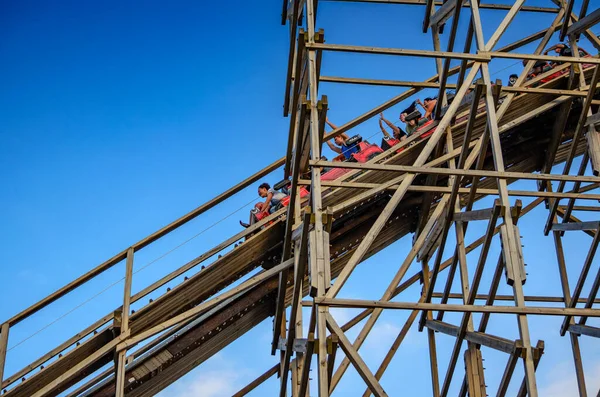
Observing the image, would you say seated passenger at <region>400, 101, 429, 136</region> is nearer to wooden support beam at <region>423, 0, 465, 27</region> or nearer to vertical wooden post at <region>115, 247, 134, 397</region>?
wooden support beam at <region>423, 0, 465, 27</region>

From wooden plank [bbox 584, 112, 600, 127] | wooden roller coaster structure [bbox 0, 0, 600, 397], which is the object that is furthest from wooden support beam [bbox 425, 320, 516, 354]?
wooden plank [bbox 584, 112, 600, 127]

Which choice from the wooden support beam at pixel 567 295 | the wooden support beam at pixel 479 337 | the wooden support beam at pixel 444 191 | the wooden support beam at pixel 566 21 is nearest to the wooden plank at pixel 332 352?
the wooden support beam at pixel 444 191

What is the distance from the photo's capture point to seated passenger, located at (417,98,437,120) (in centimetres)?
1333

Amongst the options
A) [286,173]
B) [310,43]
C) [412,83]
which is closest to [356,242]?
[286,173]

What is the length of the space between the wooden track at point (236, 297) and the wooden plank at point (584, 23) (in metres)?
0.76

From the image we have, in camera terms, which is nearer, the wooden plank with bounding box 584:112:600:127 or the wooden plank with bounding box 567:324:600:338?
the wooden plank with bounding box 567:324:600:338

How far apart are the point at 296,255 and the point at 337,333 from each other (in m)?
2.28

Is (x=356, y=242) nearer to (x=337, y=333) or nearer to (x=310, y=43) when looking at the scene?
(x=310, y=43)

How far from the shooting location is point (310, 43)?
425 inches

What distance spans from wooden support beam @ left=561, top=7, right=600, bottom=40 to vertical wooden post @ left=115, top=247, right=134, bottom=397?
668 centimetres

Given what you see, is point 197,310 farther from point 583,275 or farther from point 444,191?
point 583,275

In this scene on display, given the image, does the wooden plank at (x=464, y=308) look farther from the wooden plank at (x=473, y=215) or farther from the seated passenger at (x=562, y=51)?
the seated passenger at (x=562, y=51)

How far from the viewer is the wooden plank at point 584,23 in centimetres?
1266

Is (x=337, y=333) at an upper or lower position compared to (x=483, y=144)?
lower
